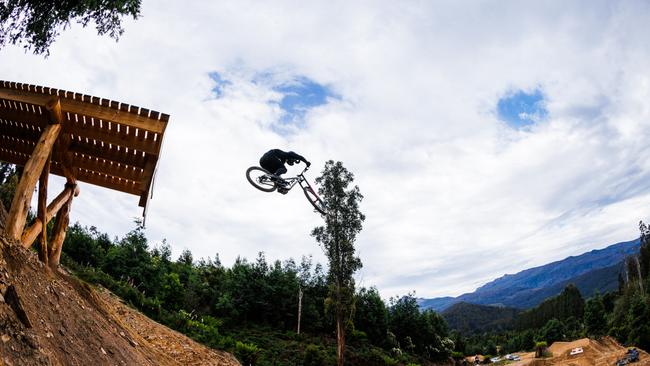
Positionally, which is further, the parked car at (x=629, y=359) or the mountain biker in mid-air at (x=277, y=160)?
the parked car at (x=629, y=359)

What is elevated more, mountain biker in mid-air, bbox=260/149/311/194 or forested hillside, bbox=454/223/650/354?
mountain biker in mid-air, bbox=260/149/311/194

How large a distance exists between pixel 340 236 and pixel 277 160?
50.7ft

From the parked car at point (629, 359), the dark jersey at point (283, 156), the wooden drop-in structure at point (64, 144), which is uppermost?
the dark jersey at point (283, 156)

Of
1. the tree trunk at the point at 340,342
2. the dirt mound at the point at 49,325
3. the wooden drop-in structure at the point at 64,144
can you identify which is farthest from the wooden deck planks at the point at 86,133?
the tree trunk at the point at 340,342

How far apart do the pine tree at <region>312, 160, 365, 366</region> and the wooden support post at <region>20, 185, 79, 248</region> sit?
16369 mm

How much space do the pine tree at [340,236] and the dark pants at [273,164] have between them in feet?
48.3

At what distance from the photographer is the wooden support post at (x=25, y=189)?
17.8 feet

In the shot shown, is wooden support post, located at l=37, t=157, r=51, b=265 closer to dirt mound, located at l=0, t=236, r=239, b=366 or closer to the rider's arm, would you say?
dirt mound, located at l=0, t=236, r=239, b=366

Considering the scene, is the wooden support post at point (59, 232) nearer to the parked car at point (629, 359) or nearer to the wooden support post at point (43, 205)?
the wooden support post at point (43, 205)

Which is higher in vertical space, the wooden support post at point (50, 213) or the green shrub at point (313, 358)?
the wooden support post at point (50, 213)

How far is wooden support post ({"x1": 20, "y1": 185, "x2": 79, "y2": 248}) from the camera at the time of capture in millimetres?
6145

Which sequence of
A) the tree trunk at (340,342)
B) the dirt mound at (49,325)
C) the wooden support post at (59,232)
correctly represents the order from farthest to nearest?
1. the tree trunk at (340,342)
2. the wooden support post at (59,232)
3. the dirt mound at (49,325)

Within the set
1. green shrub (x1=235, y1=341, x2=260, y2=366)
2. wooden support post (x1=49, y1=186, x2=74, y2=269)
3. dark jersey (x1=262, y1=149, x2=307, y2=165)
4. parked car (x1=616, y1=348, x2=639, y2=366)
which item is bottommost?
parked car (x1=616, y1=348, x2=639, y2=366)

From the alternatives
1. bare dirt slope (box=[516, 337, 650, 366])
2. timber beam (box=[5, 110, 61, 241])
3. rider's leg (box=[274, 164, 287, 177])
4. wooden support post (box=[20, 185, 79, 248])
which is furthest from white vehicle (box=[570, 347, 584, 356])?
timber beam (box=[5, 110, 61, 241])
